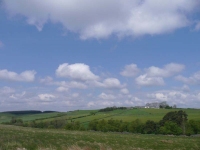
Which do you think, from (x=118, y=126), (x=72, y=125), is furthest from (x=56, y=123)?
(x=118, y=126)

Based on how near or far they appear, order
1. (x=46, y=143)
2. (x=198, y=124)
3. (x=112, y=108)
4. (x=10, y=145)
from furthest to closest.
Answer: (x=112, y=108) < (x=198, y=124) < (x=46, y=143) < (x=10, y=145)

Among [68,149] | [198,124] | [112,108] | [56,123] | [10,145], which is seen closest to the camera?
[10,145]

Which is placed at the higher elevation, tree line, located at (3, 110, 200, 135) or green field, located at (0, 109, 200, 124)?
green field, located at (0, 109, 200, 124)

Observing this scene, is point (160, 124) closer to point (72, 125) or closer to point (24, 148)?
point (72, 125)

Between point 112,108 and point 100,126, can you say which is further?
point 112,108

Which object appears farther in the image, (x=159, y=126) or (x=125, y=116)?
(x=125, y=116)

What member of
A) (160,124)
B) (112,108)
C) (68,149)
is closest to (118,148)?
(68,149)

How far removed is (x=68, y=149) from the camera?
67.8 ft

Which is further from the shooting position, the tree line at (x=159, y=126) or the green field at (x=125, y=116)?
the green field at (x=125, y=116)

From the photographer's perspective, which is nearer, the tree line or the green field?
the tree line

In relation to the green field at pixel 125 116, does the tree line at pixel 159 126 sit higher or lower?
lower

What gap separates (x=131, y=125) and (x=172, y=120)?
599 inches

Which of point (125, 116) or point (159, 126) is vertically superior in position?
point (125, 116)

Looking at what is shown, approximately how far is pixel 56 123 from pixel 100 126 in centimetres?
2005
